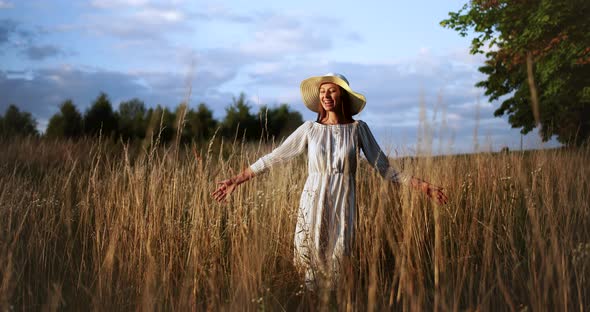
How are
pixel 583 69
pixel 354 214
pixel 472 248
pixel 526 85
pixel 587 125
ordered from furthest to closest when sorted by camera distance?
1. pixel 587 125
2. pixel 526 85
3. pixel 583 69
4. pixel 472 248
5. pixel 354 214

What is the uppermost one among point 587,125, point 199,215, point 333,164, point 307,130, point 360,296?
point 587,125

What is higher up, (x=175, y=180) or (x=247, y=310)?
(x=175, y=180)

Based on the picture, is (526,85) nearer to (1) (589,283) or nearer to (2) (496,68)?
(2) (496,68)

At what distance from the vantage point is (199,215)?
3549 millimetres

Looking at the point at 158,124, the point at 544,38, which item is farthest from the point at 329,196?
the point at 544,38

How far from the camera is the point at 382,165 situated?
3381 mm

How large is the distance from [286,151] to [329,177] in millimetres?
350

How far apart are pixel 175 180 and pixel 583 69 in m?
14.0

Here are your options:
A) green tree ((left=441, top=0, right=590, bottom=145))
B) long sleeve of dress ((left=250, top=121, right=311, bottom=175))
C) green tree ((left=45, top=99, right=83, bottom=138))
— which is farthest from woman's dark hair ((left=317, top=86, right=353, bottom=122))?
green tree ((left=45, top=99, right=83, bottom=138))

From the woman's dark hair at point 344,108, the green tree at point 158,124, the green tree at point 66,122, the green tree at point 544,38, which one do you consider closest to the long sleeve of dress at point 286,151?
the woman's dark hair at point 344,108

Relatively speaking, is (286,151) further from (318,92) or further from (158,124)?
(158,124)

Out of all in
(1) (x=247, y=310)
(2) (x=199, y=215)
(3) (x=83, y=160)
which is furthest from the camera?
(3) (x=83, y=160)

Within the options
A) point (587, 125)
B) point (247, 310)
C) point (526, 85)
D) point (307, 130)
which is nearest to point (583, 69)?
point (526, 85)

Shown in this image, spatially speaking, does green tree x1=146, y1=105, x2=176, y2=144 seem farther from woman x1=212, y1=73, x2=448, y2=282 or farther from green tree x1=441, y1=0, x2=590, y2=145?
green tree x1=441, y1=0, x2=590, y2=145
